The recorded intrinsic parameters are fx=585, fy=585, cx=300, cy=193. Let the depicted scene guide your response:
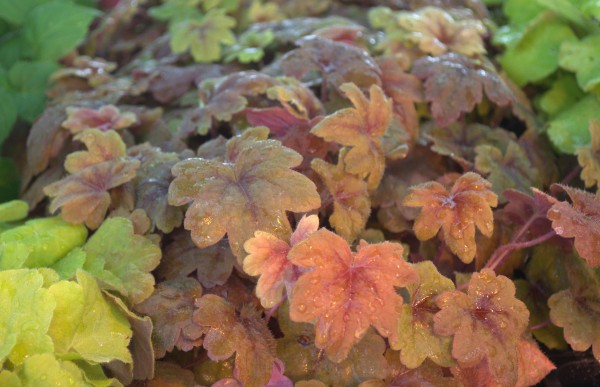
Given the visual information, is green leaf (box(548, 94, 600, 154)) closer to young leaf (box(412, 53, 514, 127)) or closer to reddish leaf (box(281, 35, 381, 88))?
young leaf (box(412, 53, 514, 127))

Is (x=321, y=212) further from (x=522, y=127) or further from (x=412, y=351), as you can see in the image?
(x=522, y=127)

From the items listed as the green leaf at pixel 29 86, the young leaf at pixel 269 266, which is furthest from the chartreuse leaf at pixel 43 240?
the green leaf at pixel 29 86

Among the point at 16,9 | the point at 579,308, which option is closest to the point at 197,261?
the point at 579,308

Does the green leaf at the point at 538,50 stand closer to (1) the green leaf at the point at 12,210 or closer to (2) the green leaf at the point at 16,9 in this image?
(1) the green leaf at the point at 12,210

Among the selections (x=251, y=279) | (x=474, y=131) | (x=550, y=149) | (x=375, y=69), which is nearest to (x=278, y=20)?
(x=375, y=69)

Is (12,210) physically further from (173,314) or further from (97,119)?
(173,314)

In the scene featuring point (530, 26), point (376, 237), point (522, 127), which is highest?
point (530, 26)
